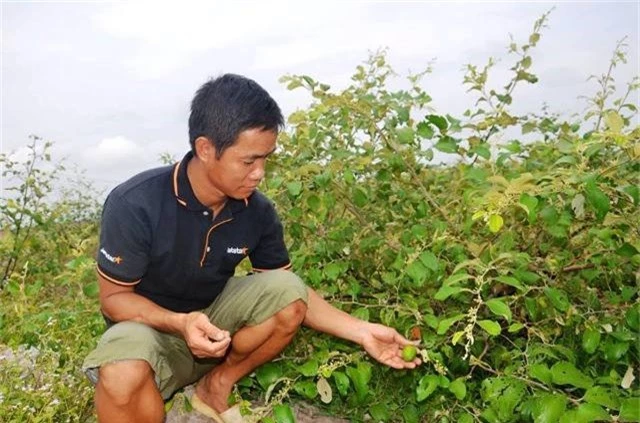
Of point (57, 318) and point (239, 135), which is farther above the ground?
point (239, 135)

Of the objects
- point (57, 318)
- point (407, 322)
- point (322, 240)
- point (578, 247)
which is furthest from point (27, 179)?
point (578, 247)

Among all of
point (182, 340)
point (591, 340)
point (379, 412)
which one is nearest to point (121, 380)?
point (182, 340)

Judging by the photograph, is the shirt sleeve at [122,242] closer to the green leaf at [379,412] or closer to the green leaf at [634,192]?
the green leaf at [379,412]

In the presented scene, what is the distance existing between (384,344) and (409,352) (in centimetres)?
16

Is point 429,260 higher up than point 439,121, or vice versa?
point 439,121

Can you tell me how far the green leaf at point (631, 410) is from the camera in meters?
1.85

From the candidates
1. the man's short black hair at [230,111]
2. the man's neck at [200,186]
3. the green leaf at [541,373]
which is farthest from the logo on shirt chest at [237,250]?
the green leaf at [541,373]

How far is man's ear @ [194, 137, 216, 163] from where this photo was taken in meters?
2.46

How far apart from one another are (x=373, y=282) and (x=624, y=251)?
40.8 inches

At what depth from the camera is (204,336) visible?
218 centimetres

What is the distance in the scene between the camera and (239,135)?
7.92ft

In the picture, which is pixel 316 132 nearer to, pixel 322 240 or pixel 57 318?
pixel 322 240

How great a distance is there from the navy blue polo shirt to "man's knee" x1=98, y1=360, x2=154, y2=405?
309 mm

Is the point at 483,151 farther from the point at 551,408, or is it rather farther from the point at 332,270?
the point at 551,408
